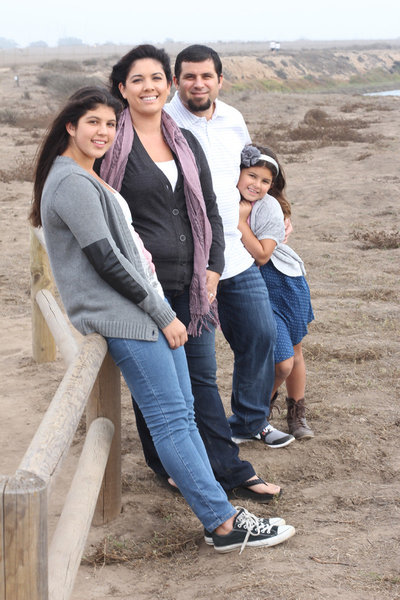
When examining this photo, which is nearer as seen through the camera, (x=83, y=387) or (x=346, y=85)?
(x=83, y=387)

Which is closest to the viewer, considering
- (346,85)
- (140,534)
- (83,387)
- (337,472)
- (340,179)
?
(83,387)

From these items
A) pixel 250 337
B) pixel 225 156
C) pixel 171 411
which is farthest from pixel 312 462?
pixel 225 156

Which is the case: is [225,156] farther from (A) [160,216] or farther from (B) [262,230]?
(A) [160,216]

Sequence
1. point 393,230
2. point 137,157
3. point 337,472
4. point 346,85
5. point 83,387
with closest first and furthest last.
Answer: point 83,387, point 137,157, point 337,472, point 393,230, point 346,85

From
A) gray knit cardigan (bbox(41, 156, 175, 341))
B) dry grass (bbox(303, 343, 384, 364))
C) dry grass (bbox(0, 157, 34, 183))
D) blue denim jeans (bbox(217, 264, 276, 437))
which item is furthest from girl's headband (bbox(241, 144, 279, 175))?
dry grass (bbox(0, 157, 34, 183))

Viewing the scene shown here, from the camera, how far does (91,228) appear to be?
266 cm

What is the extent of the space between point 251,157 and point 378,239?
5.57 metres

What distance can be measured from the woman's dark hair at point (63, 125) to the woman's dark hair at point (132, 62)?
36cm

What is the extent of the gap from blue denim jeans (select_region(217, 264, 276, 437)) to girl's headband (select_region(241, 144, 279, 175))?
0.51 meters

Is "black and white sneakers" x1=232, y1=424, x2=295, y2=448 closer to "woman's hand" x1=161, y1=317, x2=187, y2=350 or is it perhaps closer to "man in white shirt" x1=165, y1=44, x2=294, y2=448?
"man in white shirt" x1=165, y1=44, x2=294, y2=448

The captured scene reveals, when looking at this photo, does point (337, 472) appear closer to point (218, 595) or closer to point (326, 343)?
point (218, 595)

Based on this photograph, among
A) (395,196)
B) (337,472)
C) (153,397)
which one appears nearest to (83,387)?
(153,397)

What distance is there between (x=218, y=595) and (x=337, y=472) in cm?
142

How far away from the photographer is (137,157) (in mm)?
3113
